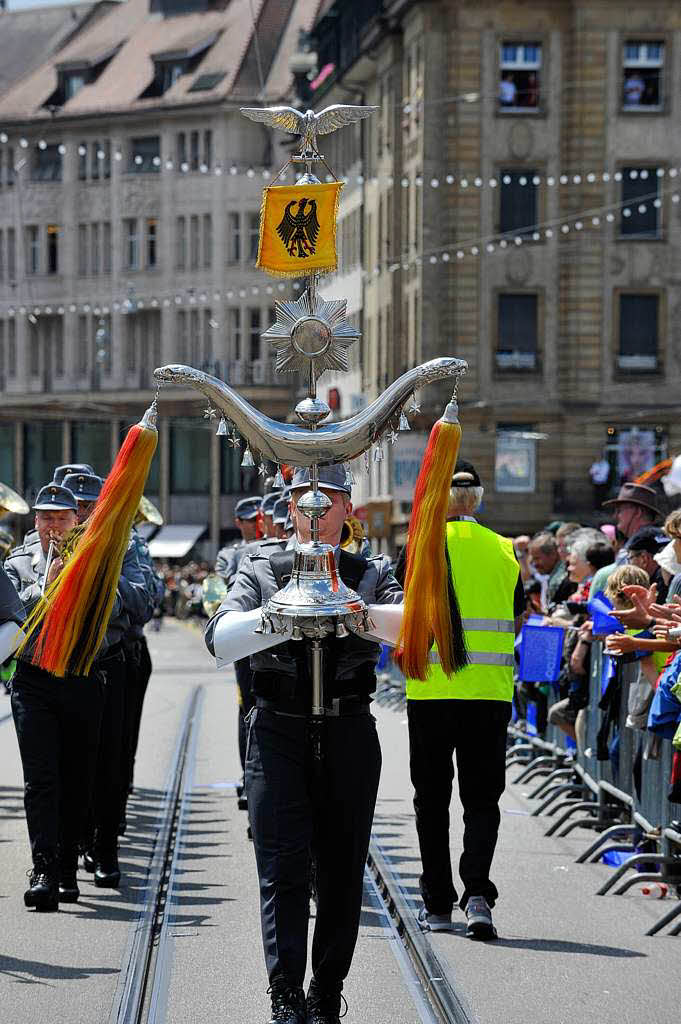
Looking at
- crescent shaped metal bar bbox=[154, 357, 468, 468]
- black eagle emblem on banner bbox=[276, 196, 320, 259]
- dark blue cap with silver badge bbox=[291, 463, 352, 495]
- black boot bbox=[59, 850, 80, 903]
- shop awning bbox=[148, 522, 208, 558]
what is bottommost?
shop awning bbox=[148, 522, 208, 558]

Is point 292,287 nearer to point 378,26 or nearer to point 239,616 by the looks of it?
point 378,26

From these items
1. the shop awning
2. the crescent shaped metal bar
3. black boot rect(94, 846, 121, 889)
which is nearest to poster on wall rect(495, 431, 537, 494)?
the shop awning

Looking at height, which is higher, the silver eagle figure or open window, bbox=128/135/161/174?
open window, bbox=128/135/161/174

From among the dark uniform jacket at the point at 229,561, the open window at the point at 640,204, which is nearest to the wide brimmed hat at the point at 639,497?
the dark uniform jacket at the point at 229,561

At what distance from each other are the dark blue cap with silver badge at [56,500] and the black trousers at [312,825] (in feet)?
12.2

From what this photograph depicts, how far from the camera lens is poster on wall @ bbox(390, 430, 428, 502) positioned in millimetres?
51438

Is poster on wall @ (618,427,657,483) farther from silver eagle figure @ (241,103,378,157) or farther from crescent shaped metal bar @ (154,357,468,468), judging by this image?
crescent shaped metal bar @ (154,357,468,468)

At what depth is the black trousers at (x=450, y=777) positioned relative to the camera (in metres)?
9.75

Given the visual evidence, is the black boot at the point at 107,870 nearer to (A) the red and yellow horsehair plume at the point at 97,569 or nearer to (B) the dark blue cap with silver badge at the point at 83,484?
(B) the dark blue cap with silver badge at the point at 83,484

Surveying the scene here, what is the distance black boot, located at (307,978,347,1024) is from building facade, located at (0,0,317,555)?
65.0m

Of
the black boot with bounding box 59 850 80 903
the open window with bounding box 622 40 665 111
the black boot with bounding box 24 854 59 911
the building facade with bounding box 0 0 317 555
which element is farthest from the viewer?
the building facade with bounding box 0 0 317 555

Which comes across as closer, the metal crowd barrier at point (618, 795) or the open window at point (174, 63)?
the metal crowd barrier at point (618, 795)

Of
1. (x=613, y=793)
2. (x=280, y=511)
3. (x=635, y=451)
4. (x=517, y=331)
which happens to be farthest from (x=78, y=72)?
(x=613, y=793)

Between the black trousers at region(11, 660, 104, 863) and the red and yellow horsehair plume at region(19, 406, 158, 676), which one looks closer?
the red and yellow horsehair plume at region(19, 406, 158, 676)
